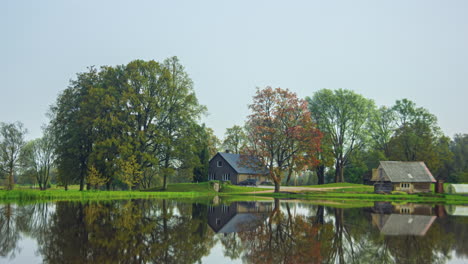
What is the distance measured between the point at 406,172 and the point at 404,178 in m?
1.66

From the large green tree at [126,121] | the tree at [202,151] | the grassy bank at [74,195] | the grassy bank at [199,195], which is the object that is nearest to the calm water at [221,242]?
the grassy bank at [74,195]

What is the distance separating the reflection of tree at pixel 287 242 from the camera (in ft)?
37.6

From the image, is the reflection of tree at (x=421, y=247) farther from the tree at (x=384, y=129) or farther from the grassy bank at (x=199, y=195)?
the tree at (x=384, y=129)

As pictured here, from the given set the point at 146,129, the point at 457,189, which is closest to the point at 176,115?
the point at 146,129

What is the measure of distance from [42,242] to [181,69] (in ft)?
159

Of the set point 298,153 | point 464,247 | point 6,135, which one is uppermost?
point 6,135

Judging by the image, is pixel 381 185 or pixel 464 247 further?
pixel 381 185

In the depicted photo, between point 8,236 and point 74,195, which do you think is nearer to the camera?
point 8,236

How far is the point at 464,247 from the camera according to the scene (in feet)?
45.9

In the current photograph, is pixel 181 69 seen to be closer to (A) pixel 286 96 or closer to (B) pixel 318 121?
(A) pixel 286 96

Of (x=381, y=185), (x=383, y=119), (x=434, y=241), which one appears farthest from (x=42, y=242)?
(x=383, y=119)

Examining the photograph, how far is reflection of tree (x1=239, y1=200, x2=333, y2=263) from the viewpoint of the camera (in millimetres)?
11461

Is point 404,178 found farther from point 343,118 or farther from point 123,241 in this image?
point 123,241

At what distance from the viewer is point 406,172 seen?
204 feet
